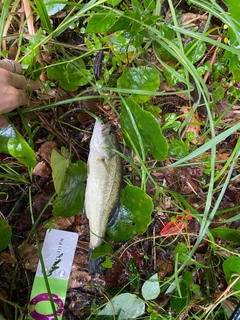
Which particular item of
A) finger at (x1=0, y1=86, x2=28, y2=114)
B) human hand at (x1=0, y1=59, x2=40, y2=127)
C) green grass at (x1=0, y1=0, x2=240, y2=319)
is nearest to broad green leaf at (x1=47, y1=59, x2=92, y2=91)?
green grass at (x1=0, y1=0, x2=240, y2=319)

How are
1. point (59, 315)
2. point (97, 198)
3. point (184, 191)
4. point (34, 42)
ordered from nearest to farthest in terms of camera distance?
point (34, 42) < point (97, 198) < point (59, 315) < point (184, 191)

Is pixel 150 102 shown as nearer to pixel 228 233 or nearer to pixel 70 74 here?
pixel 70 74

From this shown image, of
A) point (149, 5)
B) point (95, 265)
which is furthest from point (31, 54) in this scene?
point (95, 265)

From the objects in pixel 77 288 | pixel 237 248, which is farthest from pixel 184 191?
pixel 77 288

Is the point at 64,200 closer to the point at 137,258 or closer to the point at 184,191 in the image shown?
the point at 137,258

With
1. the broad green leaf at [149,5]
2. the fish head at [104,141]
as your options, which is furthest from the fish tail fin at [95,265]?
the broad green leaf at [149,5]

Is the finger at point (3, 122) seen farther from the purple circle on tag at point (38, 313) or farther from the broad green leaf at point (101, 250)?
the purple circle on tag at point (38, 313)

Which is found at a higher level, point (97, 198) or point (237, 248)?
point (97, 198)
